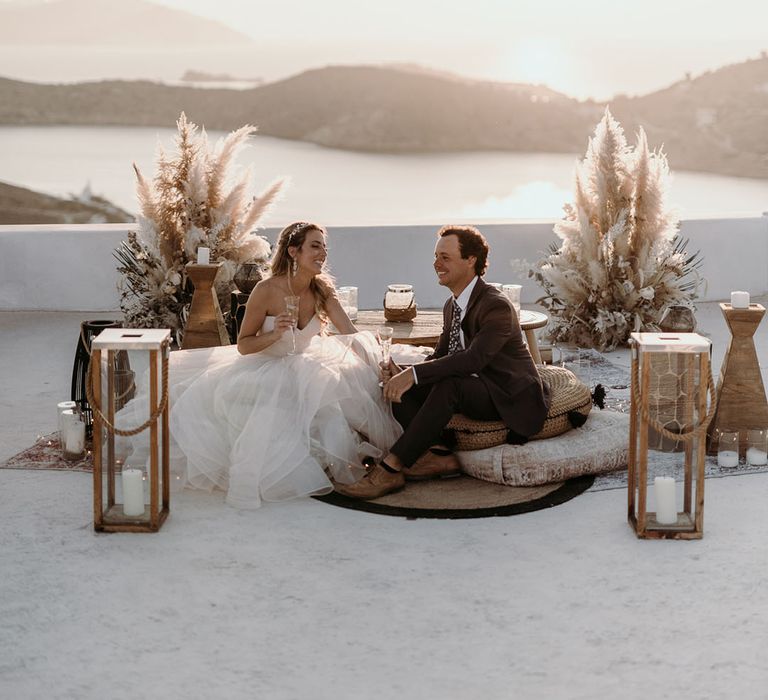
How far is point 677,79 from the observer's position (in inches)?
523

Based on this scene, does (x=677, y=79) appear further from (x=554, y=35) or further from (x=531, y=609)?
(x=531, y=609)

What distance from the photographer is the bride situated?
11.8ft

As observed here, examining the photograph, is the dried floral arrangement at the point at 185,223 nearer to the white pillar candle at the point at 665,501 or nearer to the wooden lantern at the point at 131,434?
the wooden lantern at the point at 131,434

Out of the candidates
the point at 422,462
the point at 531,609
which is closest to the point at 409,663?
the point at 531,609

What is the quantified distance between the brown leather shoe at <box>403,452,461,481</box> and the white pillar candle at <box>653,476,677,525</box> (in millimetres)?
769

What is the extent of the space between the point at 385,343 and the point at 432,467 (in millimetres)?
441

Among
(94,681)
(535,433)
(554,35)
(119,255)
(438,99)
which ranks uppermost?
(554,35)

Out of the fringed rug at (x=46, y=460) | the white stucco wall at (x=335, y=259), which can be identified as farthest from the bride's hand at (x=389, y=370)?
the white stucco wall at (x=335, y=259)

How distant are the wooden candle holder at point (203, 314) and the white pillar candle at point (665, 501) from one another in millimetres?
2417

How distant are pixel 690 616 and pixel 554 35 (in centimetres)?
1127

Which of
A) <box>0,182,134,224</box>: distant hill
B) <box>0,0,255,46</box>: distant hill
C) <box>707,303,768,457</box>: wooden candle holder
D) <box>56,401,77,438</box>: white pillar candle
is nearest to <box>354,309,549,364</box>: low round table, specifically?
<box>707,303,768,457</box>: wooden candle holder

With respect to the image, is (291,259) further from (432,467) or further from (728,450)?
(728,450)

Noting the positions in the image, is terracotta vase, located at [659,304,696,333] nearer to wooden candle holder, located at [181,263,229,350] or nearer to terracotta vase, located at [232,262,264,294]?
terracotta vase, located at [232,262,264,294]

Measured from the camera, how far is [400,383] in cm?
368
